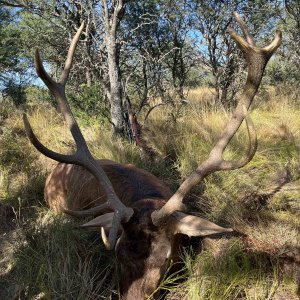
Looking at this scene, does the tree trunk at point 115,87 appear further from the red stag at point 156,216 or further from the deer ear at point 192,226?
the deer ear at point 192,226

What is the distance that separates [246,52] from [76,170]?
234 cm

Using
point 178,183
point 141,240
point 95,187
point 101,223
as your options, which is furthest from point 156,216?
point 178,183

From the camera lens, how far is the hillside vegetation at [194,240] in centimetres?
270

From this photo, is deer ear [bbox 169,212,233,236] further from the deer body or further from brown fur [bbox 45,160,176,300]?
the deer body

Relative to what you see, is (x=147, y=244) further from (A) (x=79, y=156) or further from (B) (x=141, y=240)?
(A) (x=79, y=156)

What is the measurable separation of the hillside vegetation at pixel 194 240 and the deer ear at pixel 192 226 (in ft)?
0.87

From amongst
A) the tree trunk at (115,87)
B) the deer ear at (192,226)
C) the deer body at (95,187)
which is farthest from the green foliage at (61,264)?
the tree trunk at (115,87)

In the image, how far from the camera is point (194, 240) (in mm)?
3100

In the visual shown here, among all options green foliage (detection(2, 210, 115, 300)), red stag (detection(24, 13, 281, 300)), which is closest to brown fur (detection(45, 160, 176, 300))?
red stag (detection(24, 13, 281, 300))

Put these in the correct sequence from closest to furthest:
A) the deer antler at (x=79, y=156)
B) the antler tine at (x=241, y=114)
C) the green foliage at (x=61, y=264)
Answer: the antler tine at (x=241, y=114)
the deer antler at (x=79, y=156)
the green foliage at (x=61, y=264)

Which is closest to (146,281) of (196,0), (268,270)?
(268,270)

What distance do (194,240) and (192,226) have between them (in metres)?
0.55

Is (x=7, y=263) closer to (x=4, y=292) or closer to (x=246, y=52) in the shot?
(x=4, y=292)

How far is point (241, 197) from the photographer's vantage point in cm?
368
